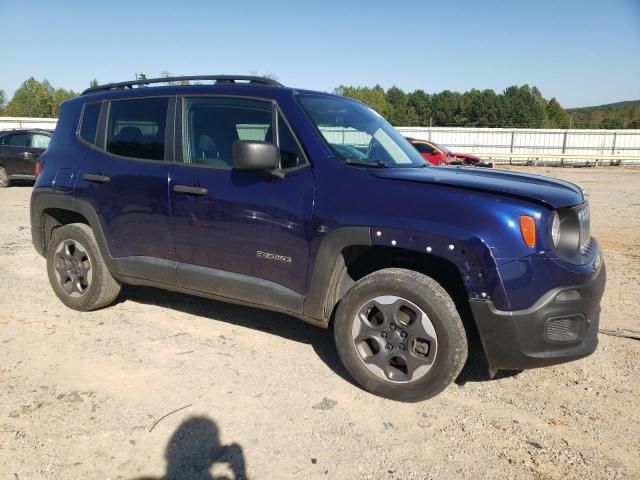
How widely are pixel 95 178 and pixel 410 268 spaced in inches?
106

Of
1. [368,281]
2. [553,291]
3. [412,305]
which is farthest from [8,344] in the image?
[553,291]

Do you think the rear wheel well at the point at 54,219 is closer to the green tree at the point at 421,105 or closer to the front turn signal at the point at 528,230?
the front turn signal at the point at 528,230

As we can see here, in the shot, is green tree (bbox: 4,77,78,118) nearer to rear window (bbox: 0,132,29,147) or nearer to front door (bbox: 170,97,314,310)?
rear window (bbox: 0,132,29,147)

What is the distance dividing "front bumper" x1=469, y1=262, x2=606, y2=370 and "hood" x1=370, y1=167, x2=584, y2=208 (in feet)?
1.67

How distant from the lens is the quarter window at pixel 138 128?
3889mm

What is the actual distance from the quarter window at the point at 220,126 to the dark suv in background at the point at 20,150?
11.7 m

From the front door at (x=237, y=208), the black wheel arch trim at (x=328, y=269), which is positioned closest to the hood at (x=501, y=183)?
the black wheel arch trim at (x=328, y=269)

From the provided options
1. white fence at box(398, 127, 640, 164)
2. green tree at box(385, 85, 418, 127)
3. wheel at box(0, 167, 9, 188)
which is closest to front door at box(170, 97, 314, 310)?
wheel at box(0, 167, 9, 188)

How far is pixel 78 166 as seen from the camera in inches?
169

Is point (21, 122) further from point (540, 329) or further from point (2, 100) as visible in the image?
point (2, 100)

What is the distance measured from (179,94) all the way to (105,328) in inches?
80.5

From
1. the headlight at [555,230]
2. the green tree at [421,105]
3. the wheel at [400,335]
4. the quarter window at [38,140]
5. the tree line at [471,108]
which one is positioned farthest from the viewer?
the green tree at [421,105]

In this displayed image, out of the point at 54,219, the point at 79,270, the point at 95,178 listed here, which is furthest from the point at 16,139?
the point at 95,178

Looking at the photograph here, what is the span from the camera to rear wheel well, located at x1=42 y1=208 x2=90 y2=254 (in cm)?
462
